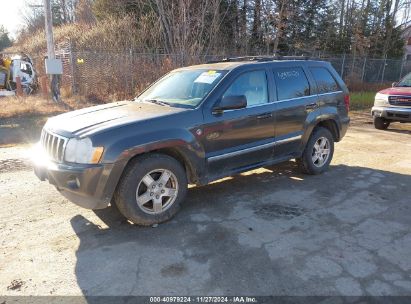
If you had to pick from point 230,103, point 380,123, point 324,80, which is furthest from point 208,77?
point 380,123

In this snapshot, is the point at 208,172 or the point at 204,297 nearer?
the point at 204,297

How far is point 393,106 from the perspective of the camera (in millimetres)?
10734

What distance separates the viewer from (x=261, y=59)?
225 inches

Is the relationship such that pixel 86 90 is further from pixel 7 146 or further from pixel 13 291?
pixel 13 291

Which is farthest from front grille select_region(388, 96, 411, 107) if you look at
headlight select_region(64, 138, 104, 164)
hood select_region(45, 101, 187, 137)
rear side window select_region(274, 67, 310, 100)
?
headlight select_region(64, 138, 104, 164)

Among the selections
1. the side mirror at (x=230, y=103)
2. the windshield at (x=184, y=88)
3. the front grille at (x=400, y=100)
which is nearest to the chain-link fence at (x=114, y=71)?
the front grille at (x=400, y=100)

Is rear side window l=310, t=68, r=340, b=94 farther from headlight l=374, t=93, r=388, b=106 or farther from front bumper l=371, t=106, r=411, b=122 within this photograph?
headlight l=374, t=93, r=388, b=106

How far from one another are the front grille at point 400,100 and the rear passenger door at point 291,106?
5.80 metres

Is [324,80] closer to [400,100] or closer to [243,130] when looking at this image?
[243,130]

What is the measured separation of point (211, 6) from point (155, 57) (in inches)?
181

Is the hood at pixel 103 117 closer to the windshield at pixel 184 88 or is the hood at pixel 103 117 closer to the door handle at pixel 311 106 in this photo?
the windshield at pixel 184 88

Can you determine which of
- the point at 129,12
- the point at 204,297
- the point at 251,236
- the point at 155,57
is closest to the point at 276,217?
the point at 251,236

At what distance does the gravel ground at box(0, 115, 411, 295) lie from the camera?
3248 mm

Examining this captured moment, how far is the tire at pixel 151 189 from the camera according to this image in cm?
405
